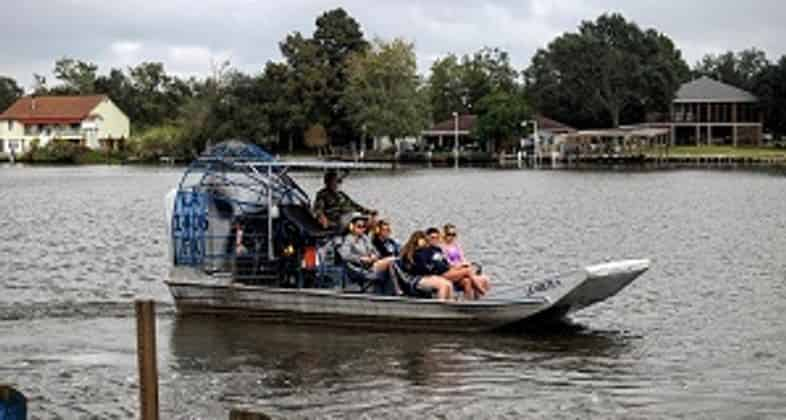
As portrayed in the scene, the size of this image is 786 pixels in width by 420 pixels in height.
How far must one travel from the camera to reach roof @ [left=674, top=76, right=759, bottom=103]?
502 feet

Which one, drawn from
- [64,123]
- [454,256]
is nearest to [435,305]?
[454,256]

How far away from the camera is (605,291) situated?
22922 millimetres

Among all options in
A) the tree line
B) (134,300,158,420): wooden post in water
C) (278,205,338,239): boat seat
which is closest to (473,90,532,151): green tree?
the tree line

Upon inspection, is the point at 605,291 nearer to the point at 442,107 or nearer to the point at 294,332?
the point at 294,332

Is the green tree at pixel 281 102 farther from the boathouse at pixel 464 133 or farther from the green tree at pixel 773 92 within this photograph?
the green tree at pixel 773 92

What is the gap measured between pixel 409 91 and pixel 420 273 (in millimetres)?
114602

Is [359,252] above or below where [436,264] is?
above

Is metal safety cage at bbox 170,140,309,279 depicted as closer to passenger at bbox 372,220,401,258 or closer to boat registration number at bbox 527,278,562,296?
passenger at bbox 372,220,401,258

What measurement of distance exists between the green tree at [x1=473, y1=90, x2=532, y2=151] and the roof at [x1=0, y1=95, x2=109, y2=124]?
179 feet

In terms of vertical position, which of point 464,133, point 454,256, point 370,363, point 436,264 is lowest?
point 370,363

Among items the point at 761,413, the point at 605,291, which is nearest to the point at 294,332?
the point at 605,291

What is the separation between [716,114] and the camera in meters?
156

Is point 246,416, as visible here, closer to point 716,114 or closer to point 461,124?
point 461,124

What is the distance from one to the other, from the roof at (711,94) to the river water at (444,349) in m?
109
